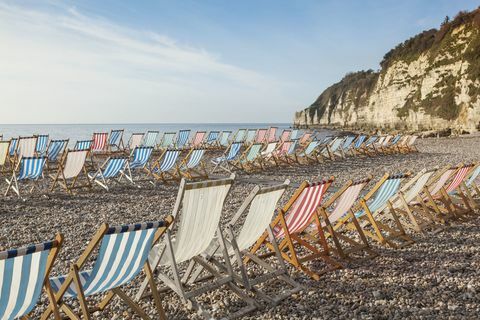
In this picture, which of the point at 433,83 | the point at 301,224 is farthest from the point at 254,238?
the point at 433,83

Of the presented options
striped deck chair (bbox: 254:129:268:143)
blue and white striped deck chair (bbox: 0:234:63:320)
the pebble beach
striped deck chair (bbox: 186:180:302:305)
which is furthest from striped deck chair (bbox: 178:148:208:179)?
blue and white striped deck chair (bbox: 0:234:63:320)

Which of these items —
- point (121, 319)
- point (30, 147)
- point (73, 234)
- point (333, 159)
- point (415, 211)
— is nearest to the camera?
point (121, 319)

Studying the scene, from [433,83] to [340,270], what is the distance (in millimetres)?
40077

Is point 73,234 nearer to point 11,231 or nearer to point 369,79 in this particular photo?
point 11,231

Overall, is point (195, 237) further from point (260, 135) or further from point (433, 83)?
point (433, 83)

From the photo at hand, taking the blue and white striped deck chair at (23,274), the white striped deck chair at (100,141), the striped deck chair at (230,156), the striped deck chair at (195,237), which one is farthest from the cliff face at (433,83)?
the blue and white striped deck chair at (23,274)

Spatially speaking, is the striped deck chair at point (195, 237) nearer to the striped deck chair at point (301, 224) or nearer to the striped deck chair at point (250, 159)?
the striped deck chair at point (301, 224)

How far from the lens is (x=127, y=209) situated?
303 inches

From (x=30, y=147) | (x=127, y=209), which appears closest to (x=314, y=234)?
(x=127, y=209)

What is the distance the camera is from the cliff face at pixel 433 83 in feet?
116

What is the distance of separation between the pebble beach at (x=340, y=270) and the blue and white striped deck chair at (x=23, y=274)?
3.54 ft

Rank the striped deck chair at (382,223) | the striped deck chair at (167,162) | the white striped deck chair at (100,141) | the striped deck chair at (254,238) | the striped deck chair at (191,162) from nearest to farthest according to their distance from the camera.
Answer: the striped deck chair at (254,238) < the striped deck chair at (382,223) < the striped deck chair at (167,162) < the striped deck chair at (191,162) < the white striped deck chair at (100,141)

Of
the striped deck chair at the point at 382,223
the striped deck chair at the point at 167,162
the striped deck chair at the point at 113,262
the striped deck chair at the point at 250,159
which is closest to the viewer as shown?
the striped deck chair at the point at 113,262

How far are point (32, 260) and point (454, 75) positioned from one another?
4138cm
